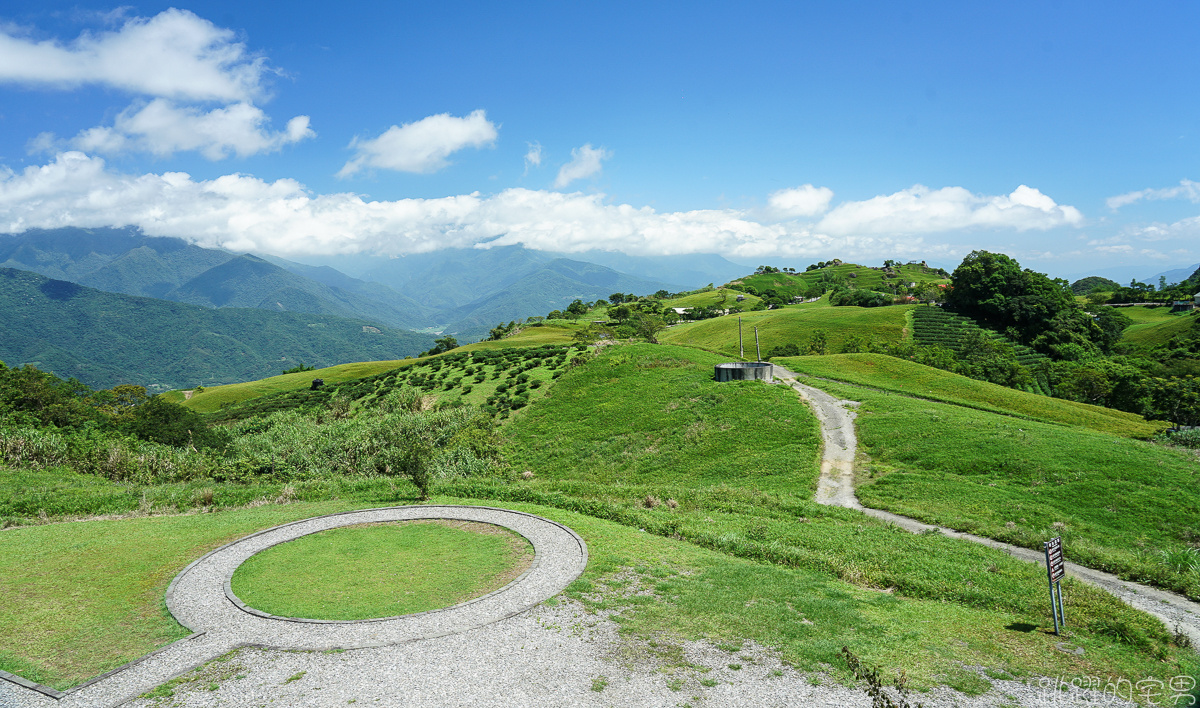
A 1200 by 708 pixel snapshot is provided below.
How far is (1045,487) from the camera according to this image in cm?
2216

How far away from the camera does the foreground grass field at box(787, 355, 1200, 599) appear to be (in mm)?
17578

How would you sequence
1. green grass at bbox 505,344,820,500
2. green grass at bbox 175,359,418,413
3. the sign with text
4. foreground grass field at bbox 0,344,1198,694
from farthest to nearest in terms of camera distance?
green grass at bbox 175,359,418,413, green grass at bbox 505,344,820,500, foreground grass field at bbox 0,344,1198,694, the sign with text

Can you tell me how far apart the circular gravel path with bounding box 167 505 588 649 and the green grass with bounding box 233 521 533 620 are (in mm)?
415

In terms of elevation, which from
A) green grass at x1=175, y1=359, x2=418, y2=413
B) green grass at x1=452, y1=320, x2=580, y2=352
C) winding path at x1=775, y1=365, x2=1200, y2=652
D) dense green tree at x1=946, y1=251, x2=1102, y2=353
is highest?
dense green tree at x1=946, y1=251, x2=1102, y2=353

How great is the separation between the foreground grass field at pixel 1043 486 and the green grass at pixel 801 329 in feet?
195

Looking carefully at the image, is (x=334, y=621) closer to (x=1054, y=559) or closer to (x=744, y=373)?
(x=1054, y=559)

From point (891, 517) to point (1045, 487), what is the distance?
6.89 meters

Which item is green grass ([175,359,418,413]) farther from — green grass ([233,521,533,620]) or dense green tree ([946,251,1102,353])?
dense green tree ([946,251,1102,353])

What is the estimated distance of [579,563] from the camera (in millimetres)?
16781

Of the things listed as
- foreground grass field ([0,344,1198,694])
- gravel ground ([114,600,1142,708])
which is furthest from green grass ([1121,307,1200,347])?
gravel ground ([114,600,1142,708])

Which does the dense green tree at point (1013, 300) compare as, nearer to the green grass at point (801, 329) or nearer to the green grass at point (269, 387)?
the green grass at point (801, 329)

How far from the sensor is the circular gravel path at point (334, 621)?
12641 millimetres

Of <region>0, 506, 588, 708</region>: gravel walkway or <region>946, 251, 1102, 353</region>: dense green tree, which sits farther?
<region>946, 251, 1102, 353</region>: dense green tree

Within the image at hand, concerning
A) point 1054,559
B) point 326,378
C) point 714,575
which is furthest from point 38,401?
point 1054,559
